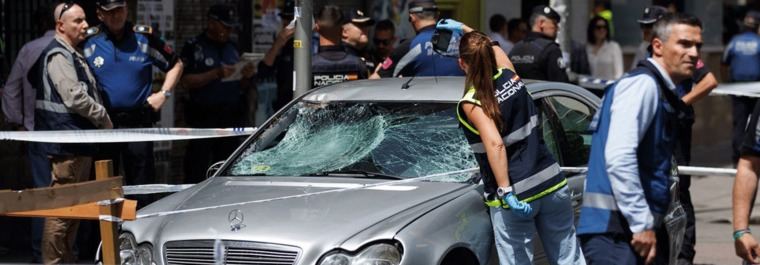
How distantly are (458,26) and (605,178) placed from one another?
8.81 feet

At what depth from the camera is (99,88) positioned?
939 cm

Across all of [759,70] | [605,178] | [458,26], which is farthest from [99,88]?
[759,70]

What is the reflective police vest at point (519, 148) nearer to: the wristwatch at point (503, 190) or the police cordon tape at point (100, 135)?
the wristwatch at point (503, 190)

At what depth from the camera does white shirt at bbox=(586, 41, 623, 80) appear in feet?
49.8

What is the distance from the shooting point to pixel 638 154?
568 centimetres

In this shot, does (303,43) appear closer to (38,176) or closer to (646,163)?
(38,176)

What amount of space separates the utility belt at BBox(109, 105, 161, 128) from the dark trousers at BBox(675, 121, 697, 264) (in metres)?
3.54

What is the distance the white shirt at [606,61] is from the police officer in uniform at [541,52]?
14.4 ft

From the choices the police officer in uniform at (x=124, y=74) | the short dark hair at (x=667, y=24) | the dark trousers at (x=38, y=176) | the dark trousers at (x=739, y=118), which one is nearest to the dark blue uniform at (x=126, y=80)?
the police officer in uniform at (x=124, y=74)

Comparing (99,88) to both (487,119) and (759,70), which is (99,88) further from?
(759,70)

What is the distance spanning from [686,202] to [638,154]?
3.72 m

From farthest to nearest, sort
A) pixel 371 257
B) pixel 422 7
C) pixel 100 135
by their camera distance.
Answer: pixel 422 7, pixel 100 135, pixel 371 257

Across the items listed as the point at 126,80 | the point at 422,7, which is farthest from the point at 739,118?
the point at 126,80

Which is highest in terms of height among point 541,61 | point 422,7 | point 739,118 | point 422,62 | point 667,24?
point 667,24
